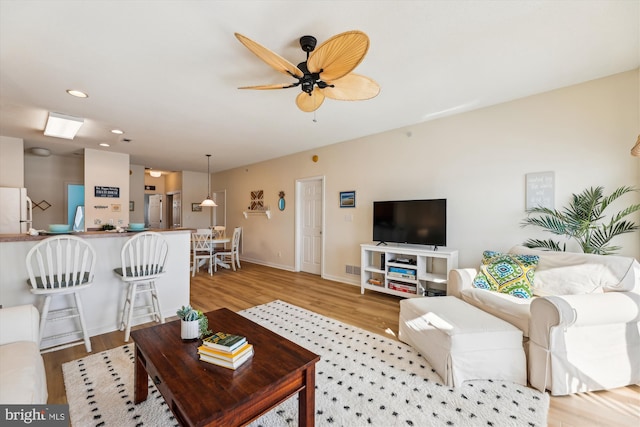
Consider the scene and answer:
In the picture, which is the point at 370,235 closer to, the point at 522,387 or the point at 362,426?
the point at 522,387

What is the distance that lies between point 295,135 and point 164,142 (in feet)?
8.02

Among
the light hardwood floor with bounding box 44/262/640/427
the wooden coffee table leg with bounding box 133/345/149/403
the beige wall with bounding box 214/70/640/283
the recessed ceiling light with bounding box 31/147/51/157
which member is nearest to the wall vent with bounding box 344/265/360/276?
the beige wall with bounding box 214/70/640/283

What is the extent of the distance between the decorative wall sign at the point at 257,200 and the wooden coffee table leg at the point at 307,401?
536cm

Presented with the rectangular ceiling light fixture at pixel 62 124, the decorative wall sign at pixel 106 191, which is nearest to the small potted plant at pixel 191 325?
the rectangular ceiling light fixture at pixel 62 124

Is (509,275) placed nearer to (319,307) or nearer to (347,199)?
(319,307)

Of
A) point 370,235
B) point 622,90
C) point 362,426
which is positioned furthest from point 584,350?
point 370,235

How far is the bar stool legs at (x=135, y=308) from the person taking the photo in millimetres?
2570

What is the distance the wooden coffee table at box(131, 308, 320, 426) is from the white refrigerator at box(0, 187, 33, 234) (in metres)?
4.55

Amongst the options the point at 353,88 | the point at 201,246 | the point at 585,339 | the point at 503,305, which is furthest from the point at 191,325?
the point at 201,246

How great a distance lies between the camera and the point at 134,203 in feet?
23.4

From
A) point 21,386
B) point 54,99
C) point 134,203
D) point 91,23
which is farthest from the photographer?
point 134,203

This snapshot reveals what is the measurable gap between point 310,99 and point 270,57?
661mm

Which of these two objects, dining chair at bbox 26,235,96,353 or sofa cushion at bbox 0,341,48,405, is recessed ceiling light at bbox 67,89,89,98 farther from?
sofa cushion at bbox 0,341,48,405

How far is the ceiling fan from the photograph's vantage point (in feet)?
4.98
